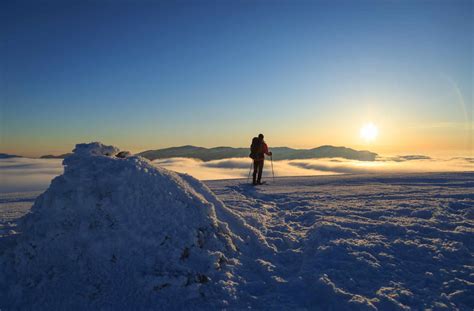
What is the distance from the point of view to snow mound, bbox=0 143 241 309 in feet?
11.9

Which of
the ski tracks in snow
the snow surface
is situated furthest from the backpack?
the snow surface

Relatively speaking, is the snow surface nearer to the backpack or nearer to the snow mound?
the snow mound

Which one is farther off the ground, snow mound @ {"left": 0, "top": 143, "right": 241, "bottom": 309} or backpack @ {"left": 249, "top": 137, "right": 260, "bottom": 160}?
backpack @ {"left": 249, "top": 137, "right": 260, "bottom": 160}

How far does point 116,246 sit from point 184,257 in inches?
35.0

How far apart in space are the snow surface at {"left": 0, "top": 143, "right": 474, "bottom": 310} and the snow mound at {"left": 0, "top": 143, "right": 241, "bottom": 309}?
0.01m

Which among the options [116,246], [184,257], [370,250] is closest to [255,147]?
[370,250]

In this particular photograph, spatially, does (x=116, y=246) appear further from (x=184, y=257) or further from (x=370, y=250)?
(x=370, y=250)

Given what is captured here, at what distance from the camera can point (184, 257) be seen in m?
4.09

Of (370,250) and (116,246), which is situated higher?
(116,246)

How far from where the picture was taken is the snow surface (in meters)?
3.62

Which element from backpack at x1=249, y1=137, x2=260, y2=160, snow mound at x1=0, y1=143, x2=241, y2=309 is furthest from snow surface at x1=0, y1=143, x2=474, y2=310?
backpack at x1=249, y1=137, x2=260, y2=160

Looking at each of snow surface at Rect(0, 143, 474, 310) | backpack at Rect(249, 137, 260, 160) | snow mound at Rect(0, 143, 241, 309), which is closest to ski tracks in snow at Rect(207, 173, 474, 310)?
snow surface at Rect(0, 143, 474, 310)

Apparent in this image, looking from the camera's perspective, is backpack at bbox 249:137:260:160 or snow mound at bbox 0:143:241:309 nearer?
snow mound at bbox 0:143:241:309

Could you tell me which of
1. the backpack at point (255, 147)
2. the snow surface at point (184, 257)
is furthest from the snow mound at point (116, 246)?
the backpack at point (255, 147)
